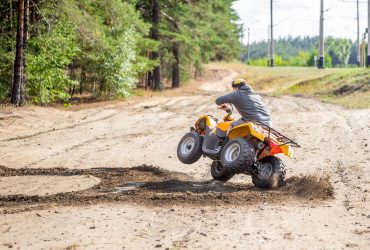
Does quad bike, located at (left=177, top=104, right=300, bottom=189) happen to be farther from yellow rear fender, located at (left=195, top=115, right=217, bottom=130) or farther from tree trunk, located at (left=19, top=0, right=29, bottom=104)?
tree trunk, located at (left=19, top=0, right=29, bottom=104)

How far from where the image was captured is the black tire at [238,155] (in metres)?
9.75

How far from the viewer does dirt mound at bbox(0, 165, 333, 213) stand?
893cm

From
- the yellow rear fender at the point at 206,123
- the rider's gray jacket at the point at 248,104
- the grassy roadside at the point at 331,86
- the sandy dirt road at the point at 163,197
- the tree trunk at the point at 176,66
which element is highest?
the tree trunk at the point at 176,66

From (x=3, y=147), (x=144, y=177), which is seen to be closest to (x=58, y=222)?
(x=144, y=177)

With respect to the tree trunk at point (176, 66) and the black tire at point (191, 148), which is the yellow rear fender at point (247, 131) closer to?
the black tire at point (191, 148)

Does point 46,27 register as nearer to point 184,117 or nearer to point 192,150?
point 184,117

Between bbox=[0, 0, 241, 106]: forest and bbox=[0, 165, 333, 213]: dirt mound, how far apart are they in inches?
519

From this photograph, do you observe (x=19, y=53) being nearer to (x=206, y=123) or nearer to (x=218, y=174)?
(x=206, y=123)

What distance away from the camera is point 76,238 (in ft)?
22.7

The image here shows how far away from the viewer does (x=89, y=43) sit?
26.8 meters

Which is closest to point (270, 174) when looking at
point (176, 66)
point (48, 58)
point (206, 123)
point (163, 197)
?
point (206, 123)

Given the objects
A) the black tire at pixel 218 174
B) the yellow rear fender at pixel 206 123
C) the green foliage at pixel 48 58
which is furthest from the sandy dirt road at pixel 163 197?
the green foliage at pixel 48 58

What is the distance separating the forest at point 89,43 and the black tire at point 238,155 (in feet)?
48.0

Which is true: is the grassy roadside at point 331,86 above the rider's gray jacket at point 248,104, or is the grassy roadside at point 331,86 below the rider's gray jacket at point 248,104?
above
